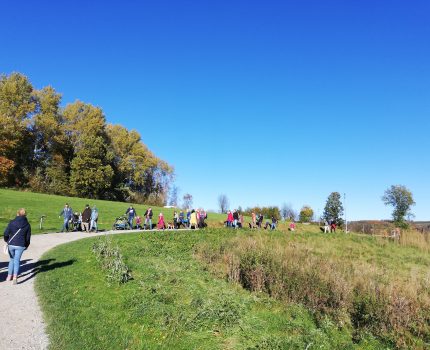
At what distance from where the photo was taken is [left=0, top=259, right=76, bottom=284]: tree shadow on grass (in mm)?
11523

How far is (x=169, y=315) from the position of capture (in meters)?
8.02

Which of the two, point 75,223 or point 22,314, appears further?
point 75,223

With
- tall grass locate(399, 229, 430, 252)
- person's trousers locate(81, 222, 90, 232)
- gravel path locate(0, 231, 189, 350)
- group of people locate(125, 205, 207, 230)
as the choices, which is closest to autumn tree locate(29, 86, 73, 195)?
group of people locate(125, 205, 207, 230)

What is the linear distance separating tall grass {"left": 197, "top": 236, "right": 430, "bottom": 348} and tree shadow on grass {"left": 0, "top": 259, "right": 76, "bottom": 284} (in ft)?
18.2

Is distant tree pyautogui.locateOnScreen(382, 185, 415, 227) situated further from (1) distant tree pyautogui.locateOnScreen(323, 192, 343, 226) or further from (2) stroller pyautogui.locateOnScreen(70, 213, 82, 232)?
(2) stroller pyautogui.locateOnScreen(70, 213, 82, 232)

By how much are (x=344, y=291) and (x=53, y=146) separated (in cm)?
6138

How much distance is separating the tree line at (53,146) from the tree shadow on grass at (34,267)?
42.9 m

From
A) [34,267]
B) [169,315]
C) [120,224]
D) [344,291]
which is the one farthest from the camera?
[120,224]

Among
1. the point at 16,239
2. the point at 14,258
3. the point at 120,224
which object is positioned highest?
the point at 120,224

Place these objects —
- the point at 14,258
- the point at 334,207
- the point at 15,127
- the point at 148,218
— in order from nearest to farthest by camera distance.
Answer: the point at 14,258, the point at 148,218, the point at 15,127, the point at 334,207

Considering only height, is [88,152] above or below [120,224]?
above

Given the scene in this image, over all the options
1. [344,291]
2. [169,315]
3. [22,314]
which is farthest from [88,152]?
[169,315]

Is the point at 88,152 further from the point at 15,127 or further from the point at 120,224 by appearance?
the point at 120,224

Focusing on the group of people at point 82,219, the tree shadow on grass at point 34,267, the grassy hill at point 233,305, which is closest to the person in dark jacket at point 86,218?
the group of people at point 82,219
